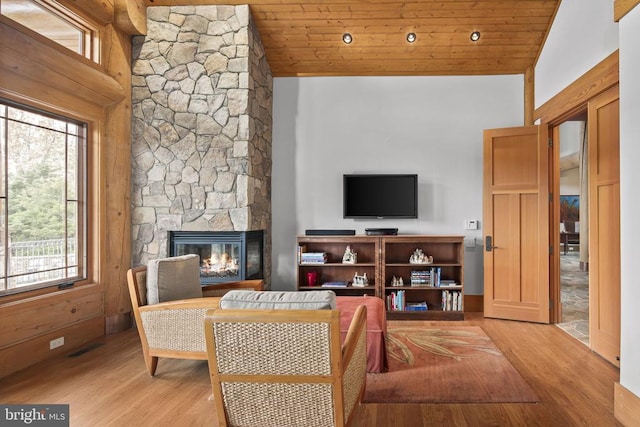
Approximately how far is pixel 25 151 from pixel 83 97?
784 mm

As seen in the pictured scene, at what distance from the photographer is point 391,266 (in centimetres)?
518

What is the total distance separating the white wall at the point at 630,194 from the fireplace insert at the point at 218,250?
135 inches

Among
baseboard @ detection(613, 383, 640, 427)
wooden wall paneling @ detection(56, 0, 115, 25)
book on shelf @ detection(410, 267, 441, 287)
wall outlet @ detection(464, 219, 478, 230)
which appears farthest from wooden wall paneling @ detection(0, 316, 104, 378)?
wall outlet @ detection(464, 219, 478, 230)

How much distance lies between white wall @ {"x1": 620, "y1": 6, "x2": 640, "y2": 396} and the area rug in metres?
0.64

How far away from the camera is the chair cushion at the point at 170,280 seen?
3.18m

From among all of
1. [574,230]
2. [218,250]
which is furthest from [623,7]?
[574,230]

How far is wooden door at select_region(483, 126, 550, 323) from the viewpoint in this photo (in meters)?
4.68

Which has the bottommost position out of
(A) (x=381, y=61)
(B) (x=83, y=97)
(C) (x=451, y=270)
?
(C) (x=451, y=270)

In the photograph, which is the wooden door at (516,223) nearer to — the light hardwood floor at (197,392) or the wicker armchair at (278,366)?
the light hardwood floor at (197,392)

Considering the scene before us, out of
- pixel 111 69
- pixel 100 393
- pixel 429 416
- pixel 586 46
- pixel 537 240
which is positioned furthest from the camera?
pixel 537 240

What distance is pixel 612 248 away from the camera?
3.47 m

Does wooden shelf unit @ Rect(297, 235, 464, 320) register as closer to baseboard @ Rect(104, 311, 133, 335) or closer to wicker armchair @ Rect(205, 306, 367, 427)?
baseboard @ Rect(104, 311, 133, 335)

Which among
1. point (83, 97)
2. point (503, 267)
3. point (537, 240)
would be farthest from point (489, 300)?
point (83, 97)

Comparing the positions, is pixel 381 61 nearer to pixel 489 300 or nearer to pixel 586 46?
pixel 586 46
